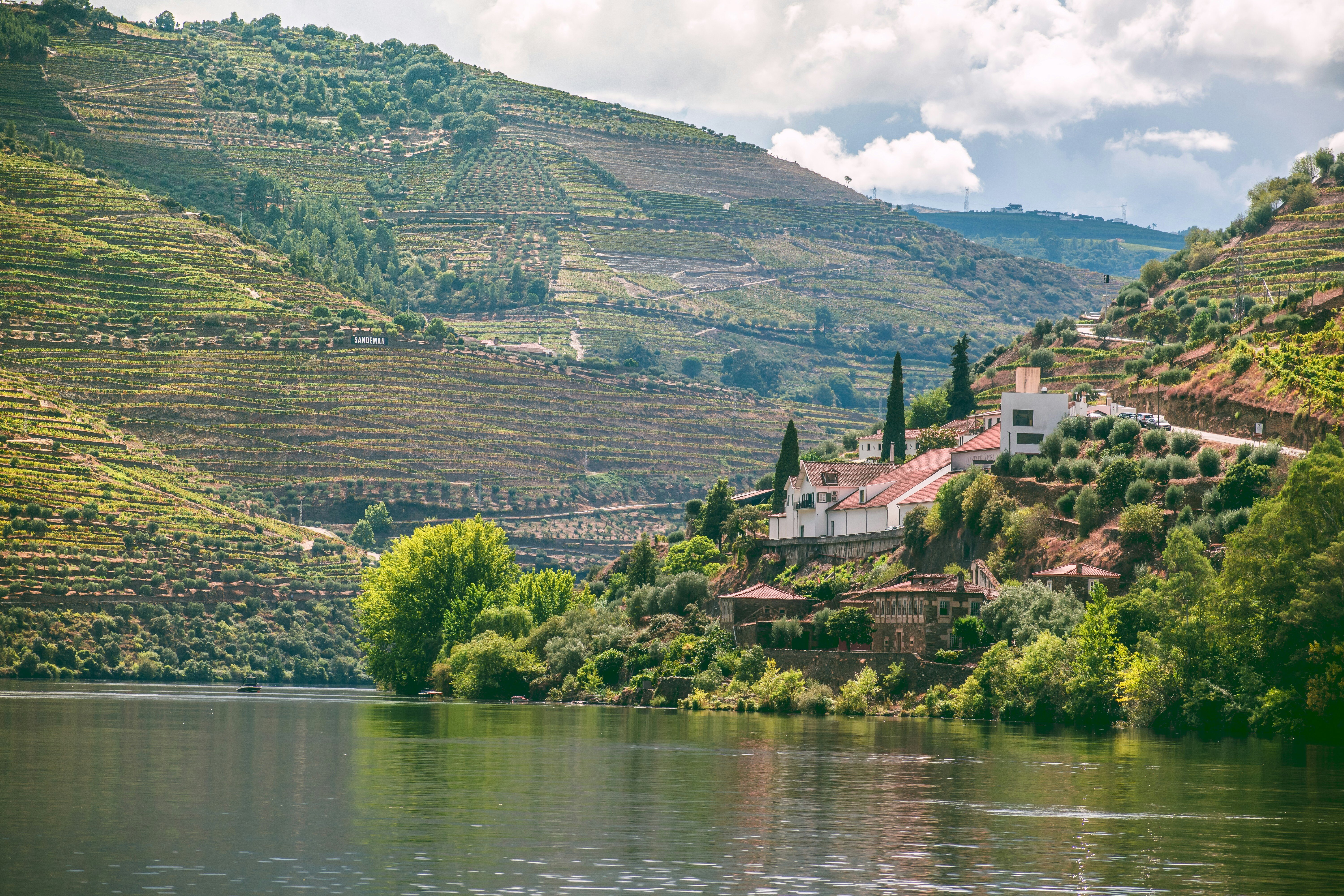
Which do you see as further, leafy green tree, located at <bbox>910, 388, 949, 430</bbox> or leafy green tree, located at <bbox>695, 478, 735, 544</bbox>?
leafy green tree, located at <bbox>910, 388, 949, 430</bbox>

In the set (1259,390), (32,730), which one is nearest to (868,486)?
(1259,390)

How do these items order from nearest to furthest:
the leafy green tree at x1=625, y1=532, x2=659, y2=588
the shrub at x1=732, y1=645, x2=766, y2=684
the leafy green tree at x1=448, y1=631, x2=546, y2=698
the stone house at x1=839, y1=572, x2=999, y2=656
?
the stone house at x1=839, y1=572, x2=999, y2=656 < the shrub at x1=732, y1=645, x2=766, y2=684 < the leafy green tree at x1=448, y1=631, x2=546, y2=698 < the leafy green tree at x1=625, y1=532, x2=659, y2=588

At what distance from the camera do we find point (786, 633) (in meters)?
100

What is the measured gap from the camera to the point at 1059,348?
146 m

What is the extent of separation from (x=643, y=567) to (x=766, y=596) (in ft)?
73.6

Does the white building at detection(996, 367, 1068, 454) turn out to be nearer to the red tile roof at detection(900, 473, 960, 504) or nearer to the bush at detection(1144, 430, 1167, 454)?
the red tile roof at detection(900, 473, 960, 504)

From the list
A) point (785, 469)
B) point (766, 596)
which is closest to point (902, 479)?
point (785, 469)

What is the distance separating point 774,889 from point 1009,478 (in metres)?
71.5

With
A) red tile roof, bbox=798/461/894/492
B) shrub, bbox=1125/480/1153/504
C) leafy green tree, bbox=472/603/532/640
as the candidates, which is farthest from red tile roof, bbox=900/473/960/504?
leafy green tree, bbox=472/603/532/640

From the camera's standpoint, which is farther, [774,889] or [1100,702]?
[1100,702]

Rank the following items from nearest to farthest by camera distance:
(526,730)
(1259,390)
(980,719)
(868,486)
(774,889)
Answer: (774,889) → (526,730) → (980,719) → (1259,390) → (868,486)

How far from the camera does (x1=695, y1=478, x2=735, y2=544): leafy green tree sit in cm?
13425

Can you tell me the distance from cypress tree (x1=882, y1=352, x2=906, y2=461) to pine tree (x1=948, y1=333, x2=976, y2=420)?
9.72 meters

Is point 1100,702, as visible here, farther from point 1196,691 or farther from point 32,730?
point 32,730
